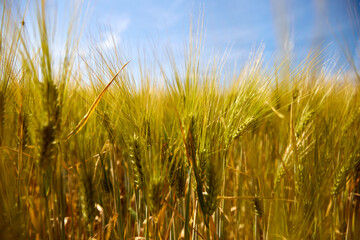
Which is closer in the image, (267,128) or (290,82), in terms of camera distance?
(290,82)

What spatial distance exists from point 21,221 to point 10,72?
1.69 feet

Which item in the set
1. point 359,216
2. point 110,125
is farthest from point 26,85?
point 359,216

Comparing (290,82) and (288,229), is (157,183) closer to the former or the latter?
(288,229)

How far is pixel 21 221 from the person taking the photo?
0.63 metres

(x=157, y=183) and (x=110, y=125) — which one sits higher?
(x=110, y=125)

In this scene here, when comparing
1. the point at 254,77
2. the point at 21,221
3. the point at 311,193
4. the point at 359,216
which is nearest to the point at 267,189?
the point at 311,193

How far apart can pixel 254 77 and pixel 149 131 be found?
0.50 metres

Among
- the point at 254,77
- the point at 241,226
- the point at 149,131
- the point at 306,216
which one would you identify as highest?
the point at 254,77

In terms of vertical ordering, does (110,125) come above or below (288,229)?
above

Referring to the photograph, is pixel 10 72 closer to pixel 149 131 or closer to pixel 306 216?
pixel 149 131

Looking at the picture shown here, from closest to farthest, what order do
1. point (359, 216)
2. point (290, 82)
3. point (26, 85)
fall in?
point (26, 85)
point (290, 82)
point (359, 216)

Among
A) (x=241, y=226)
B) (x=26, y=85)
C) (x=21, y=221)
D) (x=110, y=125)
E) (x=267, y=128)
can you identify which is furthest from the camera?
(x=267, y=128)

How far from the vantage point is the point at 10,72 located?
0.79 meters

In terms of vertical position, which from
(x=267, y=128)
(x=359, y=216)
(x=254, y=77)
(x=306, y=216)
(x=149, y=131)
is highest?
(x=254, y=77)
